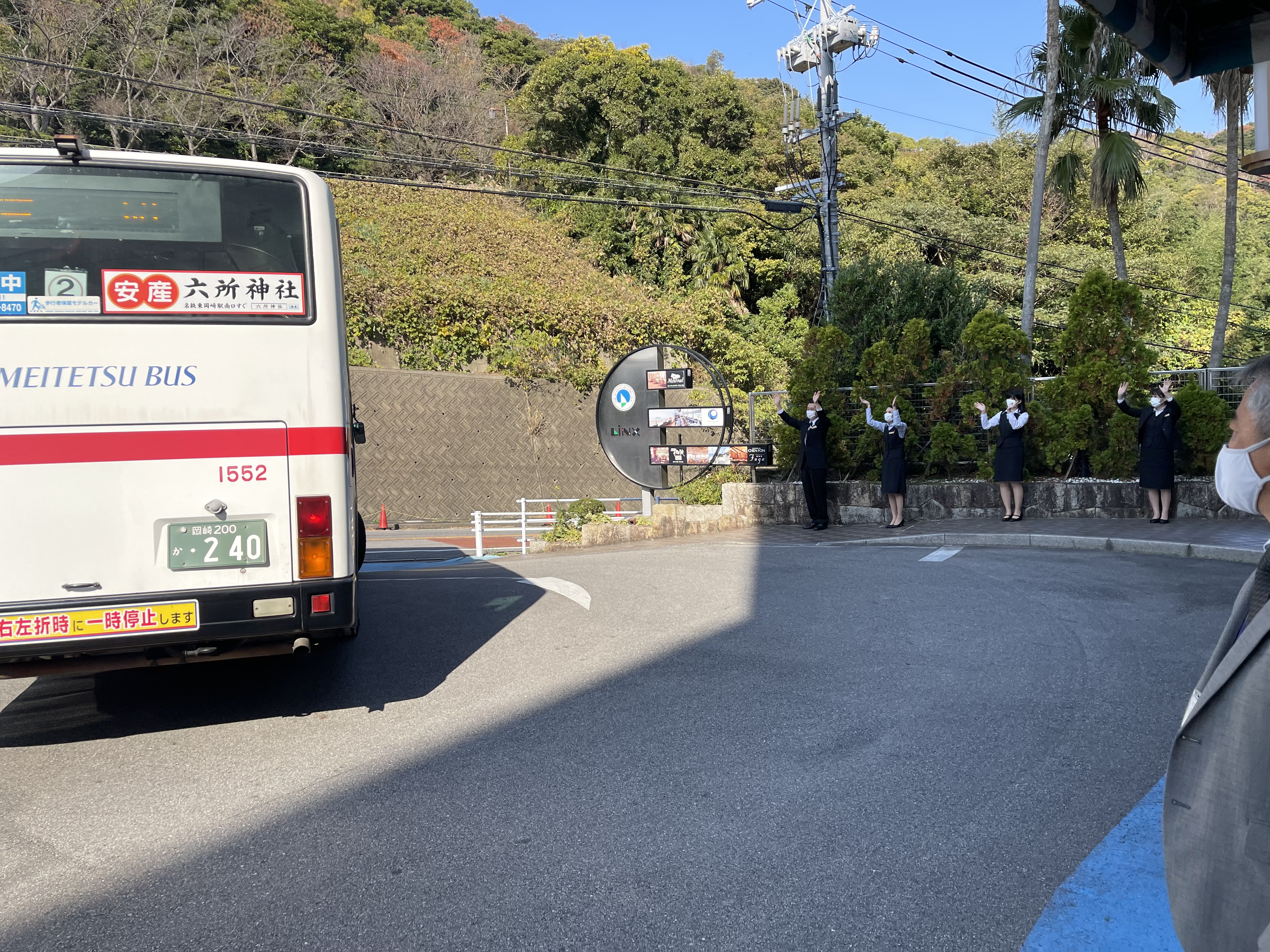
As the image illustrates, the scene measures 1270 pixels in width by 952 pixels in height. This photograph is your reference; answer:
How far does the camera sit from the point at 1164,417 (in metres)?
12.7

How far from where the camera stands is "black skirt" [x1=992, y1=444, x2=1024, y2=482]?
13922mm

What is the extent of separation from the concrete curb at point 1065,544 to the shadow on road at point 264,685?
21.0 feet

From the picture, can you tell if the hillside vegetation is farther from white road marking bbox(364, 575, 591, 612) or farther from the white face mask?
the white face mask

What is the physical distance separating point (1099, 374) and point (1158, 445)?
218cm

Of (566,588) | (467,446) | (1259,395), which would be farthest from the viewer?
(467,446)

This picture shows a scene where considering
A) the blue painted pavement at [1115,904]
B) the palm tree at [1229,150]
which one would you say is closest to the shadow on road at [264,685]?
the blue painted pavement at [1115,904]

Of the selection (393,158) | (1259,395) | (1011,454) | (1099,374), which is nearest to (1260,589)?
(1259,395)

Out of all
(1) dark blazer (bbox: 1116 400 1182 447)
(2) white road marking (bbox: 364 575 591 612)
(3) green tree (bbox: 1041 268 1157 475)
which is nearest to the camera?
(2) white road marking (bbox: 364 575 591 612)

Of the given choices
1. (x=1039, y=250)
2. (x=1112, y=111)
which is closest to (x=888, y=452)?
(x=1112, y=111)

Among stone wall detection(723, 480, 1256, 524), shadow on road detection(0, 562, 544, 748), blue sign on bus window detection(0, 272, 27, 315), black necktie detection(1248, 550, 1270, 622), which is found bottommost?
shadow on road detection(0, 562, 544, 748)

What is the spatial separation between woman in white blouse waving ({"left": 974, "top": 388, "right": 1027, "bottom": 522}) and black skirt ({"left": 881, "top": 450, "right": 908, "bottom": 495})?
1319 millimetres

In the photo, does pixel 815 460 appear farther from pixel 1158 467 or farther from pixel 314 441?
pixel 314 441

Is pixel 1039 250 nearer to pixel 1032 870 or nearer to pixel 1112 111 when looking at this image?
pixel 1112 111

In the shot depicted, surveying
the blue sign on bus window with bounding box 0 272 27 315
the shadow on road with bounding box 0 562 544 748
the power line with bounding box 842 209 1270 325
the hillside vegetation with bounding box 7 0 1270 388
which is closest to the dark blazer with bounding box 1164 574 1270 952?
the shadow on road with bounding box 0 562 544 748
